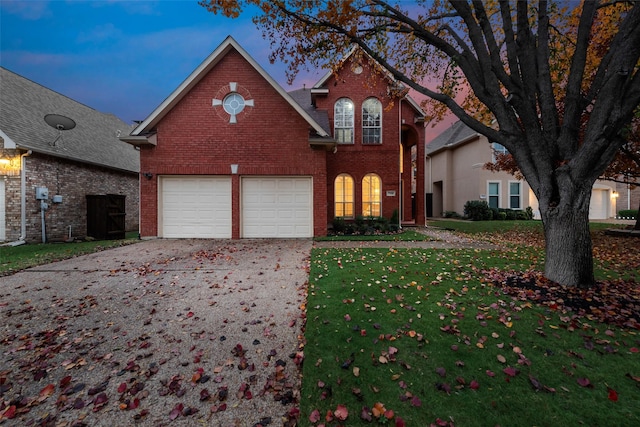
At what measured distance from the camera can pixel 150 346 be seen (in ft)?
10.4

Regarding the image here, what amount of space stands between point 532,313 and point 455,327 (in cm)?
129

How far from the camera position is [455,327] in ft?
11.2

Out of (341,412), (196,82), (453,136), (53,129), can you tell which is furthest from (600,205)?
(53,129)

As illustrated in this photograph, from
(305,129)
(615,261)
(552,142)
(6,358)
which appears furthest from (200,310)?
(615,261)

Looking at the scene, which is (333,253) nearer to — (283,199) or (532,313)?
(283,199)

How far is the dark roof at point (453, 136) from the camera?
830 inches

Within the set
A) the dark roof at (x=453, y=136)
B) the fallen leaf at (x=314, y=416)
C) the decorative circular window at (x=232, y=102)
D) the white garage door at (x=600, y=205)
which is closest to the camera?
the fallen leaf at (x=314, y=416)

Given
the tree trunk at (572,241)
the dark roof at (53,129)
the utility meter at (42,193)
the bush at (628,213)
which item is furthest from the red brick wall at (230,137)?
the bush at (628,213)

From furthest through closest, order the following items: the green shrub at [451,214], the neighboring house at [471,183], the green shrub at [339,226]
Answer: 1. the green shrub at [451,214]
2. the neighboring house at [471,183]
3. the green shrub at [339,226]

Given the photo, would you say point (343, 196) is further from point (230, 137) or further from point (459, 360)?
point (459, 360)

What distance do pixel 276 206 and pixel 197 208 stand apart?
3051mm

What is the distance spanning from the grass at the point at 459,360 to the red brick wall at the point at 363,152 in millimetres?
9043

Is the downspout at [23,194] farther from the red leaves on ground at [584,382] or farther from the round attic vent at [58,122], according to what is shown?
the red leaves on ground at [584,382]

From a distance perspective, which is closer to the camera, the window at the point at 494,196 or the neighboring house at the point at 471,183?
the neighboring house at the point at 471,183
